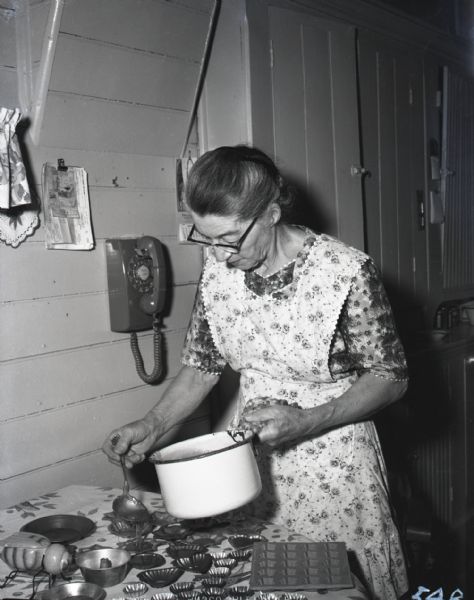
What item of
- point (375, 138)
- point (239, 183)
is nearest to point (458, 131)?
point (375, 138)

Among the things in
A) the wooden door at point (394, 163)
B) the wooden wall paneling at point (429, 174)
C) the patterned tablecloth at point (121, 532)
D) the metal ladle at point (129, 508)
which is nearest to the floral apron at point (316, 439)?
the patterned tablecloth at point (121, 532)

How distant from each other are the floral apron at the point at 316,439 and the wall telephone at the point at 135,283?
483mm

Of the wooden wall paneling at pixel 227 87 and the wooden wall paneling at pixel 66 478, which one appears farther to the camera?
the wooden wall paneling at pixel 227 87

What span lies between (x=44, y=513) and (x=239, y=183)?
1.03 metres

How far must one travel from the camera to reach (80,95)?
219 cm

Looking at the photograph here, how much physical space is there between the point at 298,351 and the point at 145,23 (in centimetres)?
124

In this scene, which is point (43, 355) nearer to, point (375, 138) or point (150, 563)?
point (150, 563)

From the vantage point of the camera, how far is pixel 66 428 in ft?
7.31

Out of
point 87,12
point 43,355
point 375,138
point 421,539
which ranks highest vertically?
point 87,12

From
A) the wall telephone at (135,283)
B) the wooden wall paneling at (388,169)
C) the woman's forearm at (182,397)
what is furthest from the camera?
the wooden wall paneling at (388,169)

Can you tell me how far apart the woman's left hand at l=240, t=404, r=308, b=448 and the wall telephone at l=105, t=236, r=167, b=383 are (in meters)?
0.84

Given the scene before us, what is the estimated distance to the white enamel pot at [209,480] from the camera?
1.38 metres

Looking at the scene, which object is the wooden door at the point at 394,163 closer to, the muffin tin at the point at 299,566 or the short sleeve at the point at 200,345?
the short sleeve at the point at 200,345

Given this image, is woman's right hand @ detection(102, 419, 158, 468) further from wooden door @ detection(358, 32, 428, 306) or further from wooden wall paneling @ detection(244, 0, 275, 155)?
wooden door @ detection(358, 32, 428, 306)
